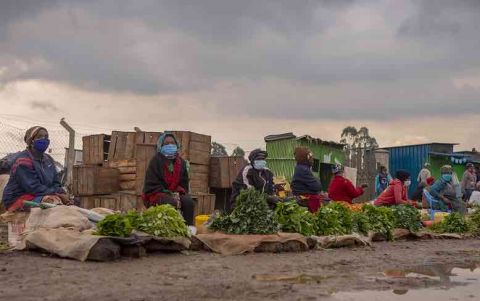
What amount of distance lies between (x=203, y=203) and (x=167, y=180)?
4.09 m

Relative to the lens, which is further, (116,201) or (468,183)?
(468,183)

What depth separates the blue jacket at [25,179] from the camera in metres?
8.20

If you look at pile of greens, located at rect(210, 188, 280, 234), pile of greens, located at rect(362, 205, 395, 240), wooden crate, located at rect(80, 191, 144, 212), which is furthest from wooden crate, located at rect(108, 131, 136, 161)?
pile of greens, located at rect(362, 205, 395, 240)

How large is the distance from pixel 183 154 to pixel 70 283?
8.06m

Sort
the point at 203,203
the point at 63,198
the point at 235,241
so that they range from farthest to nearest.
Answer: the point at 203,203, the point at 63,198, the point at 235,241

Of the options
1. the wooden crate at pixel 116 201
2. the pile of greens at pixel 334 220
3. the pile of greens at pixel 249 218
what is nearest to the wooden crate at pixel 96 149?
the wooden crate at pixel 116 201

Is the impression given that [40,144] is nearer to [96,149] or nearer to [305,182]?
[305,182]

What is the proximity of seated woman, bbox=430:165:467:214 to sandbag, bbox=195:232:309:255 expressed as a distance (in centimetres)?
774

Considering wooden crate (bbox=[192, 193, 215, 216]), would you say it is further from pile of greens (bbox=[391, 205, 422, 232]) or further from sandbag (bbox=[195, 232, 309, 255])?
sandbag (bbox=[195, 232, 309, 255])

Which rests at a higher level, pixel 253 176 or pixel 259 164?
pixel 259 164

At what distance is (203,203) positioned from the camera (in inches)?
518

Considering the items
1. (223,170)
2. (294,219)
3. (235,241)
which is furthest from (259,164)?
(223,170)

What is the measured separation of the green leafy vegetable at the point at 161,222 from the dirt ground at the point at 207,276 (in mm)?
306

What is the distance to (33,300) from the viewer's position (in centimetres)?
450
